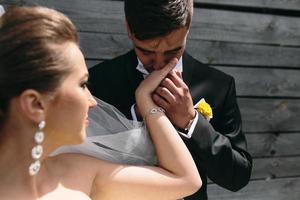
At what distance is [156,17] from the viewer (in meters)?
1.81

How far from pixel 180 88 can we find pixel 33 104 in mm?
521

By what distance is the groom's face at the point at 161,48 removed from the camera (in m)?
1.84

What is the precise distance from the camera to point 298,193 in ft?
12.3


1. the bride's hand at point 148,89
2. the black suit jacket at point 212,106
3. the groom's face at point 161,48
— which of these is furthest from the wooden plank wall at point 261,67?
the bride's hand at point 148,89

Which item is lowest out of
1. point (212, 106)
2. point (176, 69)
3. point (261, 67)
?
point (261, 67)

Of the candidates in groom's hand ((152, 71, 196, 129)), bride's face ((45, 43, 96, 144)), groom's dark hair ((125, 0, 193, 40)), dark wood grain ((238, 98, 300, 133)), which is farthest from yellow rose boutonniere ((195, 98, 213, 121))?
dark wood grain ((238, 98, 300, 133))

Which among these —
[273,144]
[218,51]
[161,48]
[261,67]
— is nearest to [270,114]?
[273,144]

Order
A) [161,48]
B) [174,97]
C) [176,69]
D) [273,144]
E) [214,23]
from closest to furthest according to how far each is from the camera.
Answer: [174,97] < [161,48] < [176,69] < [214,23] < [273,144]

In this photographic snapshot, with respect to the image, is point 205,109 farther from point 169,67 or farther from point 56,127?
point 56,127

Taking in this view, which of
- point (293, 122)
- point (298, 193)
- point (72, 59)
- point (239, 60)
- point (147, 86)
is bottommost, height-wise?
point (298, 193)

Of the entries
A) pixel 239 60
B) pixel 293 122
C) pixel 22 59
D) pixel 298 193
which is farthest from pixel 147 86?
pixel 298 193

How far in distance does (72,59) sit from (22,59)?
15 cm

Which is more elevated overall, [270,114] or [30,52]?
[30,52]

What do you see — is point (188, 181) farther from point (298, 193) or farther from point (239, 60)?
point (298, 193)
